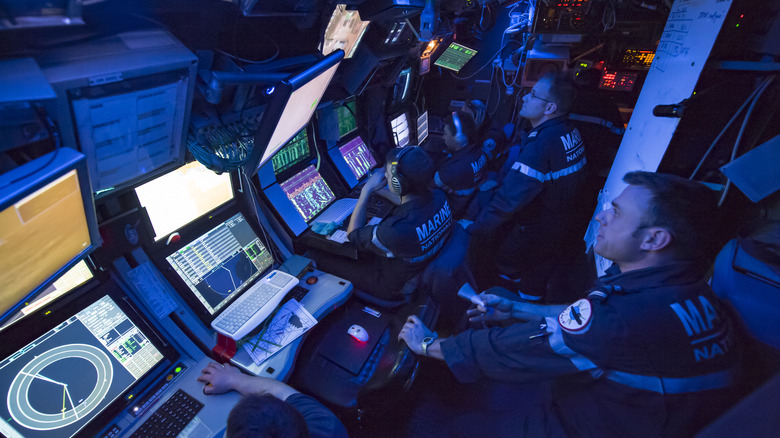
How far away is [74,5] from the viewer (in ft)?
2.64

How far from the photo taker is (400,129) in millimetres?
3701

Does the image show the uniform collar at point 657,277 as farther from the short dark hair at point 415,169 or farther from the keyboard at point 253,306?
the keyboard at point 253,306

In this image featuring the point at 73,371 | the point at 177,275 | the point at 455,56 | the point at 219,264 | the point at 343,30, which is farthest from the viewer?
the point at 455,56

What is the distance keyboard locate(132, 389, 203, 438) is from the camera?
1.24m

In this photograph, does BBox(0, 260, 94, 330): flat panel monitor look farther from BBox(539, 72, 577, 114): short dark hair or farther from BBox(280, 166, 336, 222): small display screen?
BBox(539, 72, 577, 114): short dark hair

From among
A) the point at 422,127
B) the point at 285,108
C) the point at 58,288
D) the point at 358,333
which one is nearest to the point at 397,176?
the point at 285,108

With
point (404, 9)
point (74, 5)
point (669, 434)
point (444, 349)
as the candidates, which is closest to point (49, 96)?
point (74, 5)

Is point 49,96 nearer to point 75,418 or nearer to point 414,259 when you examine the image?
point 75,418

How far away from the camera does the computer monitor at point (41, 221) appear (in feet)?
2.33

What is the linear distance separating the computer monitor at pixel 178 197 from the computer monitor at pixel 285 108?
0.31 metres

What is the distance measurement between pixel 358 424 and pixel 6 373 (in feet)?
4.46

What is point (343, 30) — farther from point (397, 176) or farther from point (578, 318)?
point (578, 318)

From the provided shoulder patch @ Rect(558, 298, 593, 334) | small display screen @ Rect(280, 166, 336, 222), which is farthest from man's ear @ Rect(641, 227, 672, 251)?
small display screen @ Rect(280, 166, 336, 222)

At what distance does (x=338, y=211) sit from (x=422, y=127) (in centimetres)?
225
